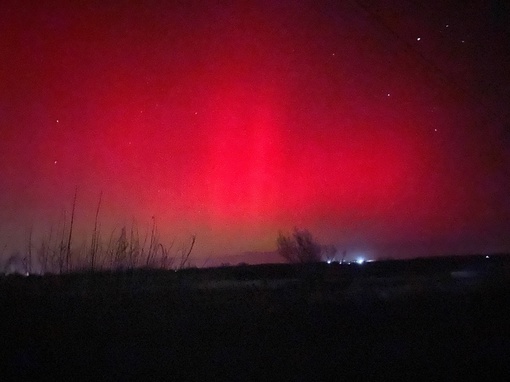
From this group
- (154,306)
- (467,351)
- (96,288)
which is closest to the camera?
(467,351)

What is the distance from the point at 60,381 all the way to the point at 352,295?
6950 millimetres

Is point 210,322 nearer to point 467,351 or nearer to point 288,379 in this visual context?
point 288,379

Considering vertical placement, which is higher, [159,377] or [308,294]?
[308,294]

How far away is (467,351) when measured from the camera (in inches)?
305

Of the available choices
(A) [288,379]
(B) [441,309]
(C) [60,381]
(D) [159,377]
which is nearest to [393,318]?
(B) [441,309]

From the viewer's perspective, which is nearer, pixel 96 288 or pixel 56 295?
pixel 56 295

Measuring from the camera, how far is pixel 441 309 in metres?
10.6

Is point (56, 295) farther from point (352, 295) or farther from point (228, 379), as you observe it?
point (228, 379)

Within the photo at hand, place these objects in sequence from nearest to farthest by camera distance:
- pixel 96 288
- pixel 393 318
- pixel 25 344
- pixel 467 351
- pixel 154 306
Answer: pixel 467 351, pixel 25 344, pixel 393 318, pixel 154 306, pixel 96 288

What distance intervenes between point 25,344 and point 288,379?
12.4ft

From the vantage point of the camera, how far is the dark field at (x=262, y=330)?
7.25m

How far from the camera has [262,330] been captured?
941 centimetres

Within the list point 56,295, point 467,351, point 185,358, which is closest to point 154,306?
point 56,295

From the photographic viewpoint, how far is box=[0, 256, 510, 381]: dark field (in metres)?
7.25
